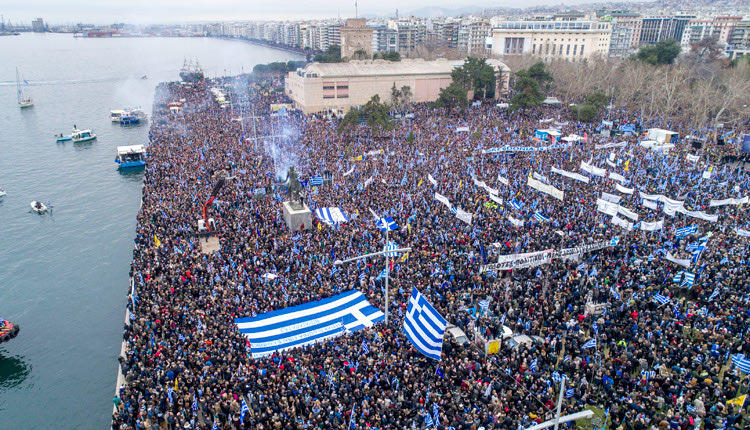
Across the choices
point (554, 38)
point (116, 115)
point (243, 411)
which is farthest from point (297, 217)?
point (554, 38)

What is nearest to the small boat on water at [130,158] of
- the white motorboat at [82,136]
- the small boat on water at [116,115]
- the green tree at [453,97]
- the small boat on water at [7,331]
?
the white motorboat at [82,136]

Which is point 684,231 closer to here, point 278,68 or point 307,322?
point 307,322

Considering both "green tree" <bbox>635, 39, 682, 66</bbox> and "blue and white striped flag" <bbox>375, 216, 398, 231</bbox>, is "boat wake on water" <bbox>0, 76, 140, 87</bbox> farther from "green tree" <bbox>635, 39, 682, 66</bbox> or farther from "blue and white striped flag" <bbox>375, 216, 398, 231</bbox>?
"blue and white striped flag" <bbox>375, 216, 398, 231</bbox>

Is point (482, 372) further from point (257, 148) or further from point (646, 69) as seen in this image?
point (646, 69)

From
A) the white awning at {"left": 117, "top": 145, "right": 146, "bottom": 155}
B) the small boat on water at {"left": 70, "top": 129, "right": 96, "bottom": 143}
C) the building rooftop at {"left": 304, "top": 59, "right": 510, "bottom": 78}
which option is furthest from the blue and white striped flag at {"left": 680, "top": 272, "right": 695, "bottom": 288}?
the small boat on water at {"left": 70, "top": 129, "right": 96, "bottom": 143}

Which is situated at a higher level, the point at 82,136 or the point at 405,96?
the point at 405,96

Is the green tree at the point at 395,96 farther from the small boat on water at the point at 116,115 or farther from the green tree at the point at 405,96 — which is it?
the small boat on water at the point at 116,115
